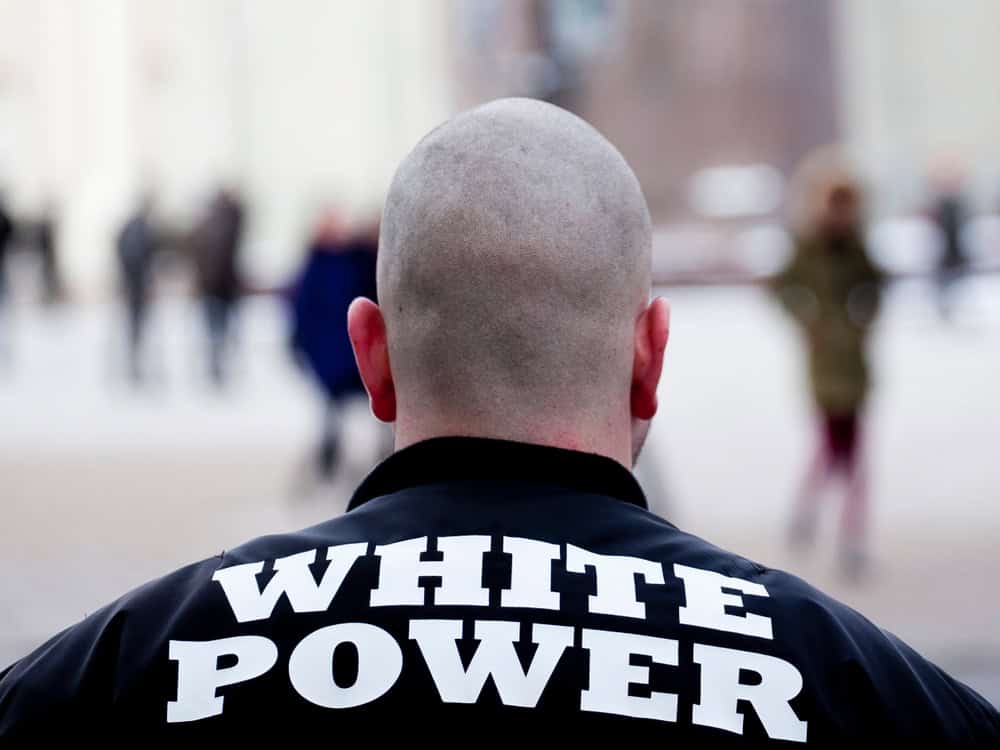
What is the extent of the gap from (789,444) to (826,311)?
4910 mm

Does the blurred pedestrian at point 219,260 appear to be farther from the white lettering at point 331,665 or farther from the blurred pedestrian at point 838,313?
the white lettering at point 331,665

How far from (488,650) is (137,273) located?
14.5 m

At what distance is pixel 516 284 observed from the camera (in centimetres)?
155

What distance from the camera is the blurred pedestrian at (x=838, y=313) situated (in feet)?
23.8

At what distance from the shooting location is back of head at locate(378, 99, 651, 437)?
5.10 ft

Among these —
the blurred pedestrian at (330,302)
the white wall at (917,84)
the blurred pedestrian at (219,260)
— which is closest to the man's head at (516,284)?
the blurred pedestrian at (330,302)

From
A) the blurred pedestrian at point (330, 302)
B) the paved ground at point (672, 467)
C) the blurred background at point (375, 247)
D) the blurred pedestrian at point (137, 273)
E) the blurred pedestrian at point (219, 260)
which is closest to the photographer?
the paved ground at point (672, 467)

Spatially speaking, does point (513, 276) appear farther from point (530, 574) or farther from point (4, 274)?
point (4, 274)

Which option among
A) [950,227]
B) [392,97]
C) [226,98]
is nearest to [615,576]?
[950,227]

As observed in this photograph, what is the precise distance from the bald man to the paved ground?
4.17 meters

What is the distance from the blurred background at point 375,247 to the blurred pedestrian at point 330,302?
0.02 meters

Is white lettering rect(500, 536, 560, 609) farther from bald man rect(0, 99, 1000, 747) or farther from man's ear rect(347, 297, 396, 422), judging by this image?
man's ear rect(347, 297, 396, 422)

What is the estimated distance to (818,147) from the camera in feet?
92.9

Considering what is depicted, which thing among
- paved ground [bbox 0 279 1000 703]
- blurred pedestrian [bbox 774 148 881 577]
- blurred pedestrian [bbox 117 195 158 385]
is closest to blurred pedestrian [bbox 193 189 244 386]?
blurred pedestrian [bbox 117 195 158 385]
